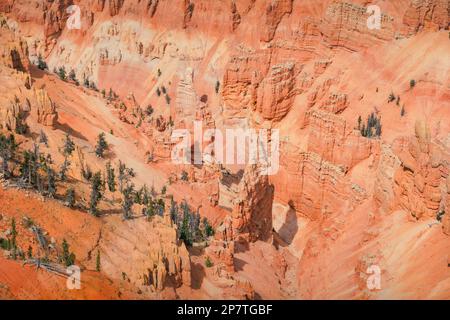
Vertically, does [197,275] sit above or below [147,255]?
below

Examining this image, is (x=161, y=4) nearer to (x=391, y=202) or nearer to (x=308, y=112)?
(x=308, y=112)

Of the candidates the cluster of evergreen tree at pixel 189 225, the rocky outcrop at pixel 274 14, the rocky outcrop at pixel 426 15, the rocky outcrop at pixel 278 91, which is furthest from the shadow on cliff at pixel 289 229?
the rocky outcrop at pixel 274 14

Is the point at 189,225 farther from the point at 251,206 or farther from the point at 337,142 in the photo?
the point at 337,142

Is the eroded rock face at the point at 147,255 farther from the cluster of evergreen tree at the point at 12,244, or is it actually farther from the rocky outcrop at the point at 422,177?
the rocky outcrop at the point at 422,177

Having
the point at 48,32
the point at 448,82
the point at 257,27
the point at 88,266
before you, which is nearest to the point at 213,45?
the point at 257,27

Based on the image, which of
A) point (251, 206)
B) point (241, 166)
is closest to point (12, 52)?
point (241, 166)

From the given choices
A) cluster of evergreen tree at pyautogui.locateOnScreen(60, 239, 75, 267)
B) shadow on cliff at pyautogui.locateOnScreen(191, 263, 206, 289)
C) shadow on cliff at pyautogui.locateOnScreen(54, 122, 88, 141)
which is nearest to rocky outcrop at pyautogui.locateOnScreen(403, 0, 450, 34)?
shadow on cliff at pyautogui.locateOnScreen(54, 122, 88, 141)

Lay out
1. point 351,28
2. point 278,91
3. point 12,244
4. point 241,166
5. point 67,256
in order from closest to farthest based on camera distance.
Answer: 1. point 67,256
2. point 12,244
3. point 241,166
4. point 278,91
5. point 351,28
